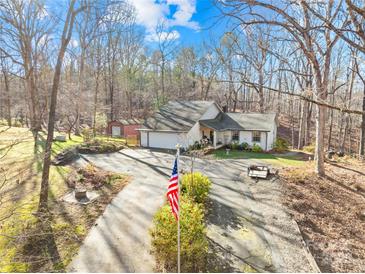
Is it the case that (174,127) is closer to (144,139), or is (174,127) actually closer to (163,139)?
(163,139)

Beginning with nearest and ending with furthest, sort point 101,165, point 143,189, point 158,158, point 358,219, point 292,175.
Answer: point 358,219 → point 143,189 → point 292,175 → point 101,165 → point 158,158

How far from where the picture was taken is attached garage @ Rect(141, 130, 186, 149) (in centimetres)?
2135

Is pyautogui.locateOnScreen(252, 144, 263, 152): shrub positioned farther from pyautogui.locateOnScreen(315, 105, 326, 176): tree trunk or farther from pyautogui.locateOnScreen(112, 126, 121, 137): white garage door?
pyautogui.locateOnScreen(112, 126, 121, 137): white garage door

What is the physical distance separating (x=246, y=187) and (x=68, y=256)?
8405 mm

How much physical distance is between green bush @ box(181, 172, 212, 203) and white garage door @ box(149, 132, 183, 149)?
1129 cm

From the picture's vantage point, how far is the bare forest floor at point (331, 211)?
7016mm

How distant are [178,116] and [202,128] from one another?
2.75 meters

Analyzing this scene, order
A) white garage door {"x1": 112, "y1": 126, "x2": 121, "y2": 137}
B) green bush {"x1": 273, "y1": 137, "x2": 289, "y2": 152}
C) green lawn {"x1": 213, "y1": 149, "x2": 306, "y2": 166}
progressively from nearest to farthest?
green lawn {"x1": 213, "y1": 149, "x2": 306, "y2": 166} → green bush {"x1": 273, "y1": 137, "x2": 289, "y2": 152} → white garage door {"x1": 112, "y1": 126, "x2": 121, "y2": 137}

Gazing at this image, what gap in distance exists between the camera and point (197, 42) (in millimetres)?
37969

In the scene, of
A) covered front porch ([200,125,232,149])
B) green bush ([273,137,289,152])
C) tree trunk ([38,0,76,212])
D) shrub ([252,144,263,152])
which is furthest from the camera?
covered front porch ([200,125,232,149])

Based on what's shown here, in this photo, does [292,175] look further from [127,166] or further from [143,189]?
[127,166]

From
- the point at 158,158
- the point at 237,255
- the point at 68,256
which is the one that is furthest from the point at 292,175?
the point at 68,256

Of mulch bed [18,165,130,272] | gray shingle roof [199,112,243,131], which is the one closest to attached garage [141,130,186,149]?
gray shingle roof [199,112,243,131]

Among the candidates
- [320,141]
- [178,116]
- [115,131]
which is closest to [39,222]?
[320,141]
